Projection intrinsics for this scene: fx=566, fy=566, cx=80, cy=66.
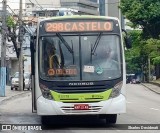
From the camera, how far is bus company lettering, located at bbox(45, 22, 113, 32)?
16656mm

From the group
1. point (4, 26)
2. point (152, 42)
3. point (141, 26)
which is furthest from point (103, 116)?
point (141, 26)

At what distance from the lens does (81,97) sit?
52.5ft

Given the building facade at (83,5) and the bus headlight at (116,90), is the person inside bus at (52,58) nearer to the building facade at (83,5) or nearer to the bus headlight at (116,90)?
the bus headlight at (116,90)

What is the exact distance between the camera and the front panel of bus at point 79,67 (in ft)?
52.5

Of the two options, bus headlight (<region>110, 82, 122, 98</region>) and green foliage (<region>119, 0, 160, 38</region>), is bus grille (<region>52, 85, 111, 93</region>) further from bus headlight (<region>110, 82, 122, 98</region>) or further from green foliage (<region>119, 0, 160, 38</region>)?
green foliage (<region>119, 0, 160, 38</region>)

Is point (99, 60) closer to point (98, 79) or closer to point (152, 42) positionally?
point (98, 79)

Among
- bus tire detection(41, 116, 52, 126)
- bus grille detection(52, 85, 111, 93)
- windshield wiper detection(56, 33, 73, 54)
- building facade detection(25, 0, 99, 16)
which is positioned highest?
building facade detection(25, 0, 99, 16)

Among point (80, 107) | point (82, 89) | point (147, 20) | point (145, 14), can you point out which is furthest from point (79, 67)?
point (147, 20)

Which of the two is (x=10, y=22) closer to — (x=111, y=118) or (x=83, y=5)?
(x=111, y=118)

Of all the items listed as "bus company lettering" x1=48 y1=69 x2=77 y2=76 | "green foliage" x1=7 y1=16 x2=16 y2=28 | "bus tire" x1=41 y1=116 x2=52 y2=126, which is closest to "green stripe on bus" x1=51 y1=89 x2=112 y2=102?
"bus company lettering" x1=48 y1=69 x2=77 y2=76

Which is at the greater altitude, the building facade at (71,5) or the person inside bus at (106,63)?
the building facade at (71,5)

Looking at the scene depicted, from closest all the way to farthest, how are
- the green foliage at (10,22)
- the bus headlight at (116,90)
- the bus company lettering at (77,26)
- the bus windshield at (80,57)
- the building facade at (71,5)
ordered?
the bus headlight at (116,90)
the bus windshield at (80,57)
the bus company lettering at (77,26)
the green foliage at (10,22)
the building facade at (71,5)

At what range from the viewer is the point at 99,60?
16453 mm

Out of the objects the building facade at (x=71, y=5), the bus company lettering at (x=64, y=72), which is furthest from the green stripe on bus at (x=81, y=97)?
the building facade at (x=71, y=5)
